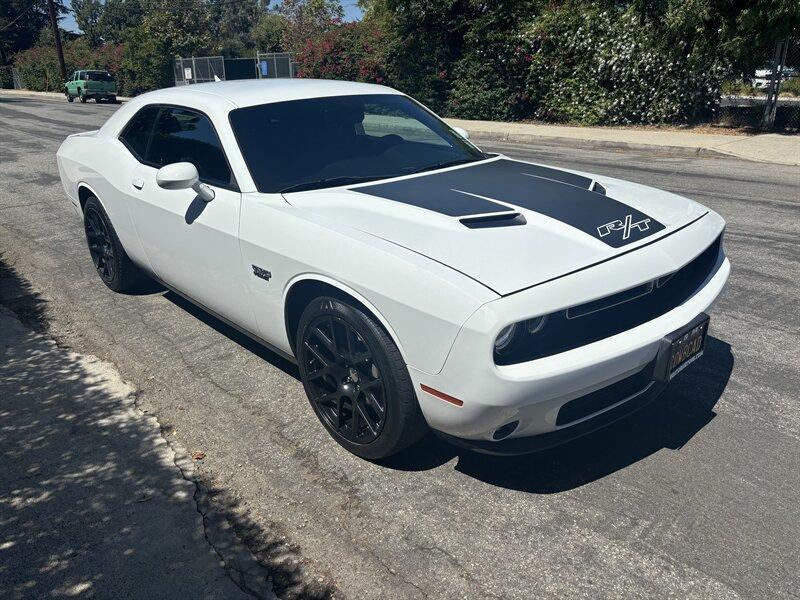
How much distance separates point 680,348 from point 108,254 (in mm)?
4382

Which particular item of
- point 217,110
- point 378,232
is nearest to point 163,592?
point 378,232

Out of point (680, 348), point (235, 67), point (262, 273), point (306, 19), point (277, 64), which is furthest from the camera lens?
point (306, 19)

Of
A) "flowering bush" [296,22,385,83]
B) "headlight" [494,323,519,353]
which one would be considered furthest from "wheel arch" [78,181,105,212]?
"flowering bush" [296,22,385,83]

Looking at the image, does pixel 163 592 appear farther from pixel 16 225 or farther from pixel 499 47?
pixel 499 47

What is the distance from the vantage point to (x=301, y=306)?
10.8 feet

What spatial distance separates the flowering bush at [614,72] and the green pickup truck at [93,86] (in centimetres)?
2677

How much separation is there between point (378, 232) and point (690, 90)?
1591 cm

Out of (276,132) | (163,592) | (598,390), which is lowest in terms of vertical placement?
(163,592)

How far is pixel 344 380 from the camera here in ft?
10.1

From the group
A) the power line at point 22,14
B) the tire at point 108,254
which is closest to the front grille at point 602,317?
the tire at point 108,254

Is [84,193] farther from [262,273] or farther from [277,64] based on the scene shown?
[277,64]

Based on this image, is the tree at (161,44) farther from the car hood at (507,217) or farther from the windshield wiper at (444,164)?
the car hood at (507,217)

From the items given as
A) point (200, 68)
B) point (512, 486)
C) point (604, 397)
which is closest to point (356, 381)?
point (512, 486)

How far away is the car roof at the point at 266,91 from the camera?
3.96 metres
